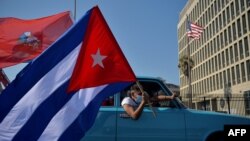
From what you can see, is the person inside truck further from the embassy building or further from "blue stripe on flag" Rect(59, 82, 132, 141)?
the embassy building

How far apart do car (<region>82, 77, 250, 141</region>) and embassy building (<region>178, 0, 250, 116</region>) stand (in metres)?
27.9

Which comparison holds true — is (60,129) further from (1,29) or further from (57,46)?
(1,29)

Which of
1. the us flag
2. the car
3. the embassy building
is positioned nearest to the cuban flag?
the car

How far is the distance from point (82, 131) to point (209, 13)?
189 feet

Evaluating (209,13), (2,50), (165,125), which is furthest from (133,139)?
(209,13)

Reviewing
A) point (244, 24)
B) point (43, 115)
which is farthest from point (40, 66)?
point (244, 24)

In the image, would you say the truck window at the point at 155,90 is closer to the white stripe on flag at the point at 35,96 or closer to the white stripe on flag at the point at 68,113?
the white stripe on flag at the point at 68,113

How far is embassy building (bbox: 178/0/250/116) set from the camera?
42.0m

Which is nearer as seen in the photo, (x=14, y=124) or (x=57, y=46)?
(x=14, y=124)

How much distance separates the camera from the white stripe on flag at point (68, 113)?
11.4ft

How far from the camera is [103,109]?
5.50 metres

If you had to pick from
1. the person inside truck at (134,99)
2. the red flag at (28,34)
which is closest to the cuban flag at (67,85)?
the person inside truck at (134,99)

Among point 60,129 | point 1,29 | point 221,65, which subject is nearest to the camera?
point 60,129

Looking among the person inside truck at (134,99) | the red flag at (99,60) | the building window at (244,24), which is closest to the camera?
the red flag at (99,60)
